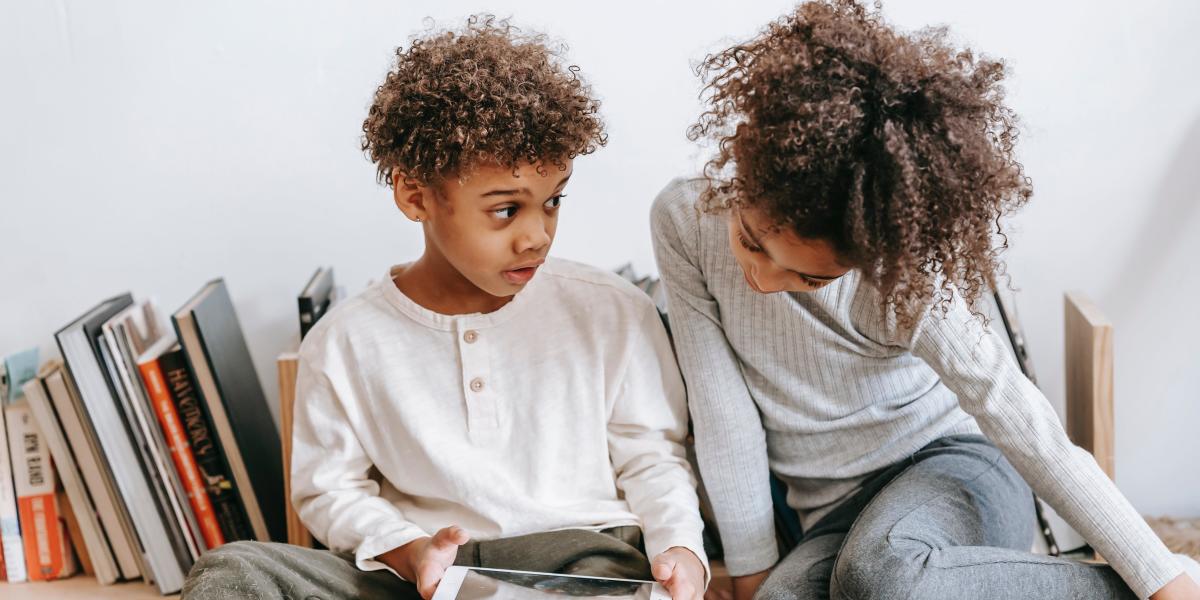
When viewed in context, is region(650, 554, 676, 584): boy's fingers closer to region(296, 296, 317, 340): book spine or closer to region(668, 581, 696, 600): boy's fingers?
region(668, 581, 696, 600): boy's fingers

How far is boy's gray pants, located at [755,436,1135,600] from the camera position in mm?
801

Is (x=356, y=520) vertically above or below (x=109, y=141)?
below

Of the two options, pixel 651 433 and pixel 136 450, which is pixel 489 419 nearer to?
pixel 651 433

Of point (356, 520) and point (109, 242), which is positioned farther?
point (109, 242)

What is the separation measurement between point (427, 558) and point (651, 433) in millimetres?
268

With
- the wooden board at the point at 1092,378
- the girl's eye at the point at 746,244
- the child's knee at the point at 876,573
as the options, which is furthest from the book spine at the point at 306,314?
the wooden board at the point at 1092,378

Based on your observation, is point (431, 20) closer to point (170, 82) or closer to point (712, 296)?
point (170, 82)

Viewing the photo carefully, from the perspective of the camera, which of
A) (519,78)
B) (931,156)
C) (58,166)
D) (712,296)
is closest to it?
(931,156)

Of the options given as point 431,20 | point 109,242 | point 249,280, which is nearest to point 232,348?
point 249,280

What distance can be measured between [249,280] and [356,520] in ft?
1.44

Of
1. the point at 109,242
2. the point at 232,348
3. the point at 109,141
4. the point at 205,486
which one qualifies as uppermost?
the point at 109,141

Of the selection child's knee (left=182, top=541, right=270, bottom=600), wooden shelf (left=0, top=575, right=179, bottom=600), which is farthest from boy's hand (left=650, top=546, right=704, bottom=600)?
wooden shelf (left=0, top=575, right=179, bottom=600)

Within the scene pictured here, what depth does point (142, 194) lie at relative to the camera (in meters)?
1.22

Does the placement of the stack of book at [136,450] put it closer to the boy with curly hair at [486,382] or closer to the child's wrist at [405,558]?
the boy with curly hair at [486,382]
